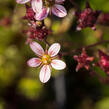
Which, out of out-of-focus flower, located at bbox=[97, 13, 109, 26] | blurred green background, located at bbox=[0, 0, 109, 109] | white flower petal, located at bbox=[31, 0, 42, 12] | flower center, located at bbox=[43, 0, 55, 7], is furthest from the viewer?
blurred green background, located at bbox=[0, 0, 109, 109]

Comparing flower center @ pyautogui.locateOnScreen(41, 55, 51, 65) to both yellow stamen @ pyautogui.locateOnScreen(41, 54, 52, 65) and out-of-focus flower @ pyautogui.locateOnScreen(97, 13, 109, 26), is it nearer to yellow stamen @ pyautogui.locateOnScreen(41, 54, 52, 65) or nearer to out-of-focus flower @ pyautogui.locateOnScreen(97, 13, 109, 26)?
yellow stamen @ pyautogui.locateOnScreen(41, 54, 52, 65)

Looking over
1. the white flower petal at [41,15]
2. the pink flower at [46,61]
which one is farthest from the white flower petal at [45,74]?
the white flower petal at [41,15]

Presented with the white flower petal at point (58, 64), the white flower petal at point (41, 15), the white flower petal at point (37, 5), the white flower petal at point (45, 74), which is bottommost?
the white flower petal at point (45, 74)

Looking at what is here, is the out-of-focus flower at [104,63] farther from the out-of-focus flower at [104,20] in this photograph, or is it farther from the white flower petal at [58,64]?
the out-of-focus flower at [104,20]

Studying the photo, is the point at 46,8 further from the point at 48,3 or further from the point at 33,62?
the point at 33,62

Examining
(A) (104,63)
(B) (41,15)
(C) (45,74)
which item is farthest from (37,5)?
(A) (104,63)

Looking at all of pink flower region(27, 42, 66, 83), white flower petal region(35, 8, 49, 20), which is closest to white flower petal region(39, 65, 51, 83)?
pink flower region(27, 42, 66, 83)

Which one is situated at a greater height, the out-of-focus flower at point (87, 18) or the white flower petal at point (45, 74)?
the out-of-focus flower at point (87, 18)
